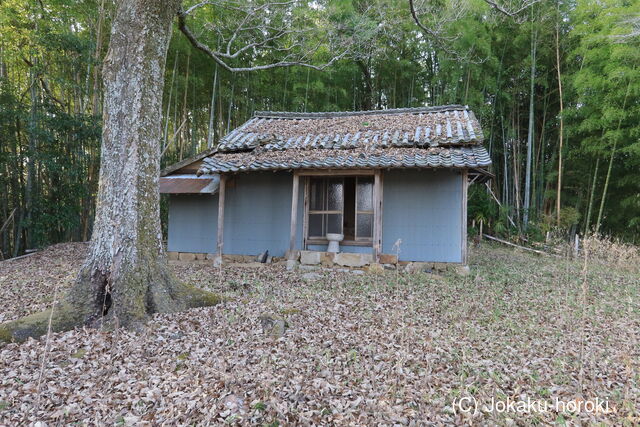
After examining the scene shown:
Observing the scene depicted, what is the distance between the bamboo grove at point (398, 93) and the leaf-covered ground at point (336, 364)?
5023 millimetres

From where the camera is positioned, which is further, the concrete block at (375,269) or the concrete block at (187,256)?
the concrete block at (187,256)

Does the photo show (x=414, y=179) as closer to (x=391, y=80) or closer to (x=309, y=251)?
(x=309, y=251)

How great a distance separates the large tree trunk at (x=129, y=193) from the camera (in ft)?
11.4

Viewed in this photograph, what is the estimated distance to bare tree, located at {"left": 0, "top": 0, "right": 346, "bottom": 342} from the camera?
137 inches

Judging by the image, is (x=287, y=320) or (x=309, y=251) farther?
(x=309, y=251)

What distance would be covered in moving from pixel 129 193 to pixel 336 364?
101 inches

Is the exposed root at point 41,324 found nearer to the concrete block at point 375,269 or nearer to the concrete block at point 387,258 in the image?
the concrete block at point 375,269

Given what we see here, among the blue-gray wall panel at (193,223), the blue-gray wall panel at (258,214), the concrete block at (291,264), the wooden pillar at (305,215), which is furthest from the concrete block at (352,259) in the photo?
the blue-gray wall panel at (193,223)

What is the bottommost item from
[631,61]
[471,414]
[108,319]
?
[471,414]

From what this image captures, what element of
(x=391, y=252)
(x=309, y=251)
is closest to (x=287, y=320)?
(x=309, y=251)

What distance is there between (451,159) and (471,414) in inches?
201

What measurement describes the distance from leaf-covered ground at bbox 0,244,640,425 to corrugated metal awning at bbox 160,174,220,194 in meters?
3.69

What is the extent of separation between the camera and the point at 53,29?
8.87 meters

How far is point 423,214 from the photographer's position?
743 cm
